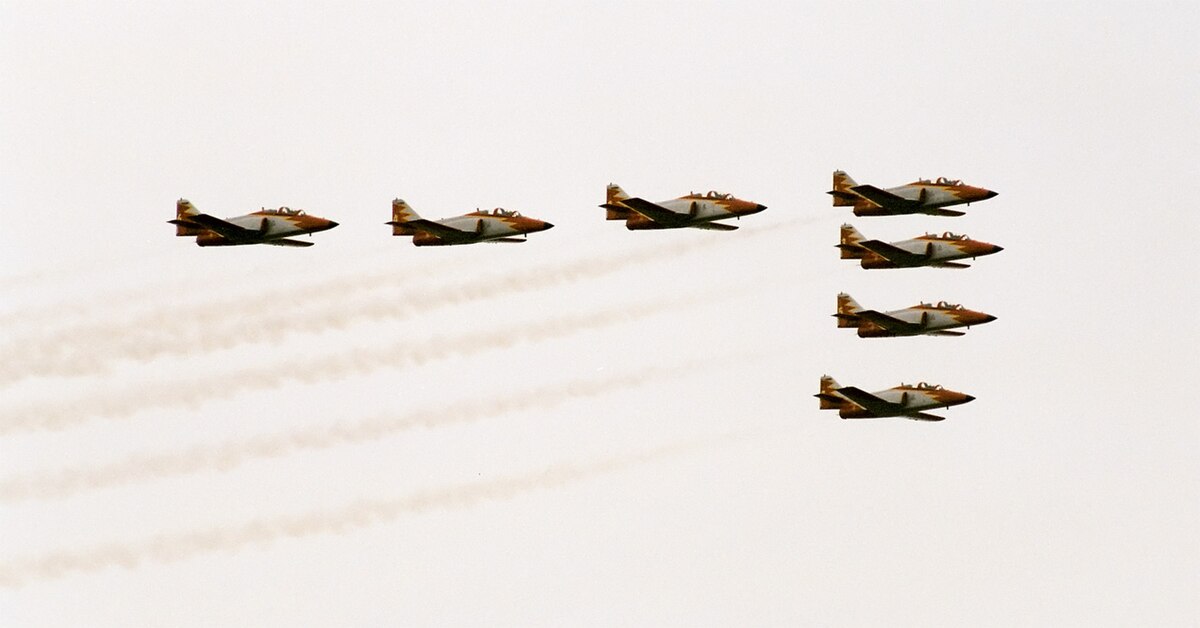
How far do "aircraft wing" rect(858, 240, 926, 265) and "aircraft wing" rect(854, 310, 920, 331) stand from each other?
9.14 feet

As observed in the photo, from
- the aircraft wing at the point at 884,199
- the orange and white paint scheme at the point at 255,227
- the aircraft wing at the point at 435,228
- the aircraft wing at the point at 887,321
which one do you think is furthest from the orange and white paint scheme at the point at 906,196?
the orange and white paint scheme at the point at 255,227

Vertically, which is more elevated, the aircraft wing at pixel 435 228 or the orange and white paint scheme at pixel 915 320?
the aircraft wing at pixel 435 228

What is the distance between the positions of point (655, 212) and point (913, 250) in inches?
543

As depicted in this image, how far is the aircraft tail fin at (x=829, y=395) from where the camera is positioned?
12888cm

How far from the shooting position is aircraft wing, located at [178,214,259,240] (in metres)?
120

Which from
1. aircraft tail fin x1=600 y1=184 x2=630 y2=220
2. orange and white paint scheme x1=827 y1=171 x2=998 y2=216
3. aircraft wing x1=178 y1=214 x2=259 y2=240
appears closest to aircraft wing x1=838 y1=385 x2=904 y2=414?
orange and white paint scheme x1=827 y1=171 x2=998 y2=216

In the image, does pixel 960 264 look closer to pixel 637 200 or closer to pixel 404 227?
pixel 637 200

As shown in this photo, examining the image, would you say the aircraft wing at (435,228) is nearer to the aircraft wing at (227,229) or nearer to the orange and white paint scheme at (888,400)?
the aircraft wing at (227,229)

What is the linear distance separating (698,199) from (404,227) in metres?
14.3

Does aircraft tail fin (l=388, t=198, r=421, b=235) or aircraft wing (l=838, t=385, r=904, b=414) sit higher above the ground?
aircraft tail fin (l=388, t=198, r=421, b=235)

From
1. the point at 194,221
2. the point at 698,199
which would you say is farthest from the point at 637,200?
the point at 194,221

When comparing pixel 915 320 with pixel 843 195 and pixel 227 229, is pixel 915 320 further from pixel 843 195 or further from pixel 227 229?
pixel 227 229

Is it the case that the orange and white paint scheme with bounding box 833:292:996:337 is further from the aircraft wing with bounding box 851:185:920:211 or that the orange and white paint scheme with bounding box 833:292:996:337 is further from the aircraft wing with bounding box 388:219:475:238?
the aircraft wing with bounding box 388:219:475:238

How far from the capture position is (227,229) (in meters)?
120
